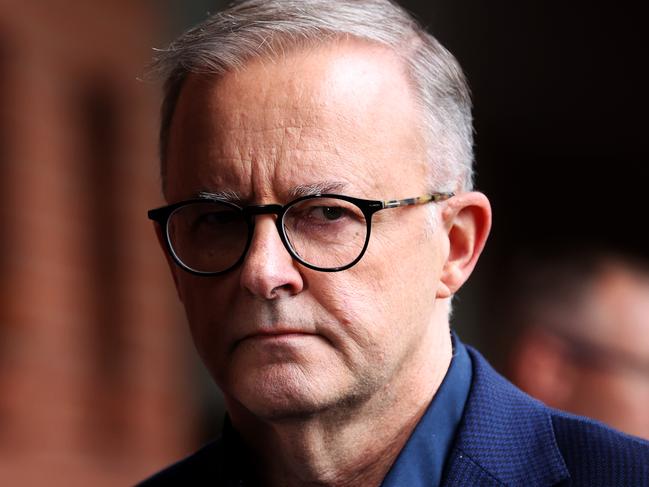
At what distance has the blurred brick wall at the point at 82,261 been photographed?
8695 millimetres

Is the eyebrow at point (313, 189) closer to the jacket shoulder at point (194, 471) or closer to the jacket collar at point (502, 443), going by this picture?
the jacket collar at point (502, 443)

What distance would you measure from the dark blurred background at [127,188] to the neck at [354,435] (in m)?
4.42

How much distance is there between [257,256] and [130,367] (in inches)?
280

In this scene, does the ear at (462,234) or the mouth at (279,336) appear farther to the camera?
the ear at (462,234)

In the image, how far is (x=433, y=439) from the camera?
3.22 m

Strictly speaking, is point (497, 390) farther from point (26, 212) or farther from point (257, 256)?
point (26, 212)

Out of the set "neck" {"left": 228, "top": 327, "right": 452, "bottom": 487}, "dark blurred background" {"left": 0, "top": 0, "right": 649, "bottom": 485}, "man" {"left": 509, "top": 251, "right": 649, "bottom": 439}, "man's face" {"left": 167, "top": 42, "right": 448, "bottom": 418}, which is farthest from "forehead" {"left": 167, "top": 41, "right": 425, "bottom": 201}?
"dark blurred background" {"left": 0, "top": 0, "right": 649, "bottom": 485}

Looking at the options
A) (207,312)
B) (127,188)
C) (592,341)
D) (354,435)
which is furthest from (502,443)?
(127,188)

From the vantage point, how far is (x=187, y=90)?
3.38 m

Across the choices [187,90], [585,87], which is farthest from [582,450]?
[585,87]

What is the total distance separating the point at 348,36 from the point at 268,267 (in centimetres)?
61

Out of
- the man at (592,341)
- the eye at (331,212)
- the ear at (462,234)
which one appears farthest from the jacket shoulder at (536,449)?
the man at (592,341)

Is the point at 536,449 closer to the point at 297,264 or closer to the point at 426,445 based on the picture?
the point at 426,445

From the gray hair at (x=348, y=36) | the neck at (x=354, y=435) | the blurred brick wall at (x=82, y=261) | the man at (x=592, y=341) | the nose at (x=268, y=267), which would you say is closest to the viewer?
the nose at (x=268, y=267)
